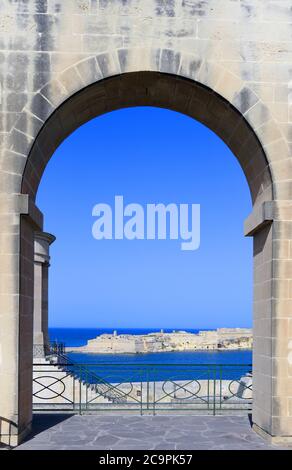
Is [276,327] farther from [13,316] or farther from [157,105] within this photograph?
[157,105]

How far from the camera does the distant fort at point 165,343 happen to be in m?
121

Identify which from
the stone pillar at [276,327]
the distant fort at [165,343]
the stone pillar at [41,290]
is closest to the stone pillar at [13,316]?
the stone pillar at [276,327]

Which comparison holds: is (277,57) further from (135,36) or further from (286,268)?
(286,268)

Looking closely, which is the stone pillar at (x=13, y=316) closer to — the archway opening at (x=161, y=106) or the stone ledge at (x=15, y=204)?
the stone ledge at (x=15, y=204)

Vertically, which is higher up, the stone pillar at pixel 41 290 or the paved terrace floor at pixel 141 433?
the stone pillar at pixel 41 290

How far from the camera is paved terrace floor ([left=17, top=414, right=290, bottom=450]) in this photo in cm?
789

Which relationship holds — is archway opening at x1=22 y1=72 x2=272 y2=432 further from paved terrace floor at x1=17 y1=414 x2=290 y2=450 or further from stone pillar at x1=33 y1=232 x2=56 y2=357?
stone pillar at x1=33 y1=232 x2=56 y2=357

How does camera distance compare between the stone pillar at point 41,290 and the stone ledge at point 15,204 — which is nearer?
the stone ledge at point 15,204

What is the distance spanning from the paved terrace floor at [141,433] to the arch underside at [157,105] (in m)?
4.11

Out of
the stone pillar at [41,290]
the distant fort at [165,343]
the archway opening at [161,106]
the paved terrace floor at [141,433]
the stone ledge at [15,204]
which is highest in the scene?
the archway opening at [161,106]

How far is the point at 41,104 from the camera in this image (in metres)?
8.23

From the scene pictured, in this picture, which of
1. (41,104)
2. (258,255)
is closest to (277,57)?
(258,255)

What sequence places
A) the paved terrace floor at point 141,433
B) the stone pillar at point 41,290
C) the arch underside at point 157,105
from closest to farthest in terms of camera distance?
the paved terrace floor at point 141,433 → the arch underside at point 157,105 → the stone pillar at point 41,290

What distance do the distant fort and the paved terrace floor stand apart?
11080 centimetres
